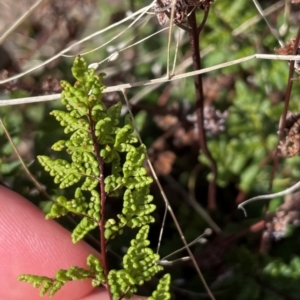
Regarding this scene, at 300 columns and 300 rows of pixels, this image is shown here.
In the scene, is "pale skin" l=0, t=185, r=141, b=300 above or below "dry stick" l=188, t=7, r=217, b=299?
below

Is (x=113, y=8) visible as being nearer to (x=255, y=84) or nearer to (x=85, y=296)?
(x=255, y=84)

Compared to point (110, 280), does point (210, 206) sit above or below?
below

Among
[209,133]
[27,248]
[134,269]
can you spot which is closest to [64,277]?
[134,269]

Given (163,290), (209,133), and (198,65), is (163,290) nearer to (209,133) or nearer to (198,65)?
(198,65)

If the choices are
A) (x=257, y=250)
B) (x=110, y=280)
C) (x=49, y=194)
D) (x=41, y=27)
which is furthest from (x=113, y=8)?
(x=110, y=280)

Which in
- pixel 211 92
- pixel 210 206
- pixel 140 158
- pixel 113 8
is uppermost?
pixel 113 8

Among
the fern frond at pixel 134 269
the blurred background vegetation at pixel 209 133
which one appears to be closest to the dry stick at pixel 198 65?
the blurred background vegetation at pixel 209 133

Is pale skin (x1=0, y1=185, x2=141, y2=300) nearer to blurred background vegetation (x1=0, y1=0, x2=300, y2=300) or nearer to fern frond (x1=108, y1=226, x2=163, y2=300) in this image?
blurred background vegetation (x1=0, y1=0, x2=300, y2=300)

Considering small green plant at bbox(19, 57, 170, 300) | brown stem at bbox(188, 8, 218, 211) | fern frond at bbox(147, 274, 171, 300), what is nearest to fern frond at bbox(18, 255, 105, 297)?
small green plant at bbox(19, 57, 170, 300)
